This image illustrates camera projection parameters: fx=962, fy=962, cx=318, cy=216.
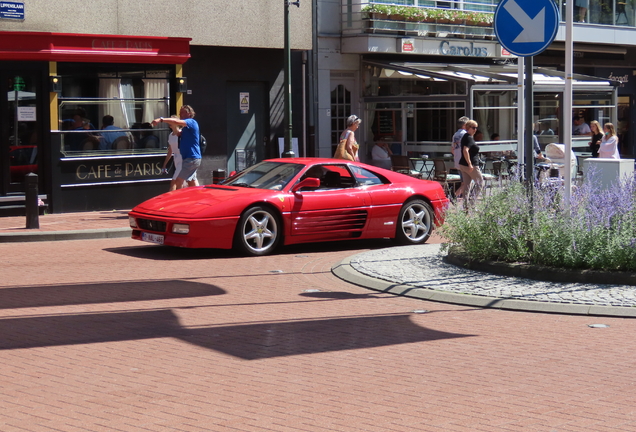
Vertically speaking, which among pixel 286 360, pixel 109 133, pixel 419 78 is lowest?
pixel 286 360

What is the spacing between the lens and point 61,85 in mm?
18609

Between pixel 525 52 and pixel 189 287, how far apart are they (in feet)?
14.3

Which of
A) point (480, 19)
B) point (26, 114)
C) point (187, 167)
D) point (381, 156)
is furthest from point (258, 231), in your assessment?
point (480, 19)

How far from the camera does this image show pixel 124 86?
64.7 ft

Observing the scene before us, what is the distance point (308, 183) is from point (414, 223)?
78.3 inches

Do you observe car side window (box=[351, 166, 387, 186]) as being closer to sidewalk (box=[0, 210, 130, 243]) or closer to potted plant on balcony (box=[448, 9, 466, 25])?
sidewalk (box=[0, 210, 130, 243])

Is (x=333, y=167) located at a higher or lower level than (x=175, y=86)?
lower

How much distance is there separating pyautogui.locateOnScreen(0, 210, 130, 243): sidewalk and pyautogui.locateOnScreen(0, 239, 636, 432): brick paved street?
3843mm

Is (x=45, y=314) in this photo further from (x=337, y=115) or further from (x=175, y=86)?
(x=337, y=115)

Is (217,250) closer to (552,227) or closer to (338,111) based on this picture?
(552,227)

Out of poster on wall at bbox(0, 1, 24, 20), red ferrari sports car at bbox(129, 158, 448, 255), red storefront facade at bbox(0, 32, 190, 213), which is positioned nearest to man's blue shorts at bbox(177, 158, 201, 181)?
red ferrari sports car at bbox(129, 158, 448, 255)

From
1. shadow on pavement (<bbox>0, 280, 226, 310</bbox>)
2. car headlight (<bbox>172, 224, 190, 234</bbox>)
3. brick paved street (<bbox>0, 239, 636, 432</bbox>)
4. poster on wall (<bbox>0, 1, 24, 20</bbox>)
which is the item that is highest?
poster on wall (<bbox>0, 1, 24, 20</bbox>)

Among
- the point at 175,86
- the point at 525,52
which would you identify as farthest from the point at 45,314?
the point at 175,86

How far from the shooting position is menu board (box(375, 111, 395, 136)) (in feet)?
85.1
